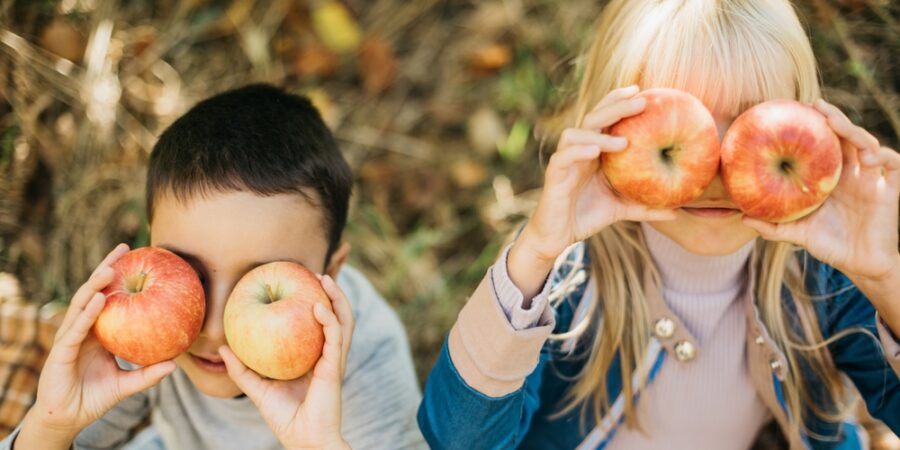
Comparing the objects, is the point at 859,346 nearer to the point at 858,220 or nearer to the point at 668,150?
the point at 858,220

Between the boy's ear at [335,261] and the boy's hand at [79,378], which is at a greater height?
the boy's hand at [79,378]

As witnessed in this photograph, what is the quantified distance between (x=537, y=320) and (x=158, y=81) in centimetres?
173

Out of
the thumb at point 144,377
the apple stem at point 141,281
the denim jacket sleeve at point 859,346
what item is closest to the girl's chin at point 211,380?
the thumb at point 144,377

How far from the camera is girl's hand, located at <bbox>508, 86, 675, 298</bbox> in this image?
1272 mm

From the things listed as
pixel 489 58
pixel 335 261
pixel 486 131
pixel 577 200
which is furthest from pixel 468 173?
pixel 577 200

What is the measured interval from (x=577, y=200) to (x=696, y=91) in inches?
10.3

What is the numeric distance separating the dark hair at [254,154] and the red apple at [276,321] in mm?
201

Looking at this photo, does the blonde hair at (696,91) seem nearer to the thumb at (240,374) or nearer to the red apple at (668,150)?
the red apple at (668,150)

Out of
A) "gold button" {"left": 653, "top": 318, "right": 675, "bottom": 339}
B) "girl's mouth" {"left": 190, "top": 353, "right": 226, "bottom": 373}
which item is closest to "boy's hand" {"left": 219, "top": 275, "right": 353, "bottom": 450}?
"girl's mouth" {"left": 190, "top": 353, "right": 226, "bottom": 373}

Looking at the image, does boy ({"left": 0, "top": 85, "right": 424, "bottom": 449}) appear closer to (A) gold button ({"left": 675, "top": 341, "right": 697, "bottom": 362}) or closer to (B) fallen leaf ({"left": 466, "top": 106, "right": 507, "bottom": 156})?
(A) gold button ({"left": 675, "top": 341, "right": 697, "bottom": 362})

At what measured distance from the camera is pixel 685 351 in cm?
156

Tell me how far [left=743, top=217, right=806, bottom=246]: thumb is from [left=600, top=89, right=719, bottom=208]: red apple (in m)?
0.12

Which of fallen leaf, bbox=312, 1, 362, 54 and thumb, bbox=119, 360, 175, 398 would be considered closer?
thumb, bbox=119, 360, 175, 398

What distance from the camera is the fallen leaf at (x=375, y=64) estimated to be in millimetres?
2795
